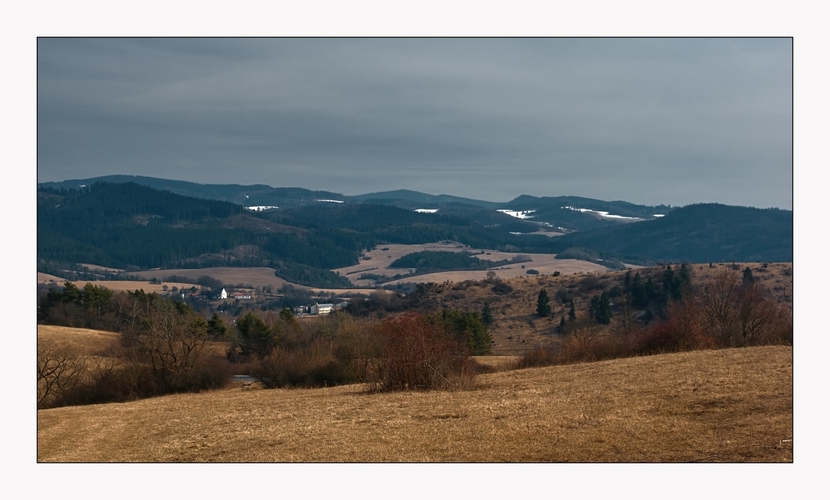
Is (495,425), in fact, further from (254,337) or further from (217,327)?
(217,327)

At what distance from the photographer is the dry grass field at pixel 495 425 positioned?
19.0m

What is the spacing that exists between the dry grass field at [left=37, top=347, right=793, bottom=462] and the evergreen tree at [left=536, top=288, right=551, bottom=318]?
304 feet

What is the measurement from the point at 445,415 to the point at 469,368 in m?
11.3

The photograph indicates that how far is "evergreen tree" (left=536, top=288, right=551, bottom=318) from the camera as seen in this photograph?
127188 millimetres

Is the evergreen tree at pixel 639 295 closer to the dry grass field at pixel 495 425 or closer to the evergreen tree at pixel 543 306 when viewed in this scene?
the evergreen tree at pixel 543 306

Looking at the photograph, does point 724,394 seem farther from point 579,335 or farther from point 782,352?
point 579,335

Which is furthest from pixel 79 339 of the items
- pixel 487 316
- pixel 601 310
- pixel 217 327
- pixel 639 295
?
pixel 639 295

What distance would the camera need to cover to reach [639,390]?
90.9ft

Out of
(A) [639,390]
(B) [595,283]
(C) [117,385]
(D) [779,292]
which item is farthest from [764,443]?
(B) [595,283]

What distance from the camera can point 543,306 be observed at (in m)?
128

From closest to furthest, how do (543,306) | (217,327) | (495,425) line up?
(495,425), (217,327), (543,306)

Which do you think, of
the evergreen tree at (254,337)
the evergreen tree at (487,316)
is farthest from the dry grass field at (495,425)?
the evergreen tree at (487,316)

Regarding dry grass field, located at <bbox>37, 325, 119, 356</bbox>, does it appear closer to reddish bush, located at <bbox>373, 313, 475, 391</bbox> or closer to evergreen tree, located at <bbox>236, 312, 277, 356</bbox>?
evergreen tree, located at <bbox>236, 312, 277, 356</bbox>

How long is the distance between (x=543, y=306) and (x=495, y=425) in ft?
350
